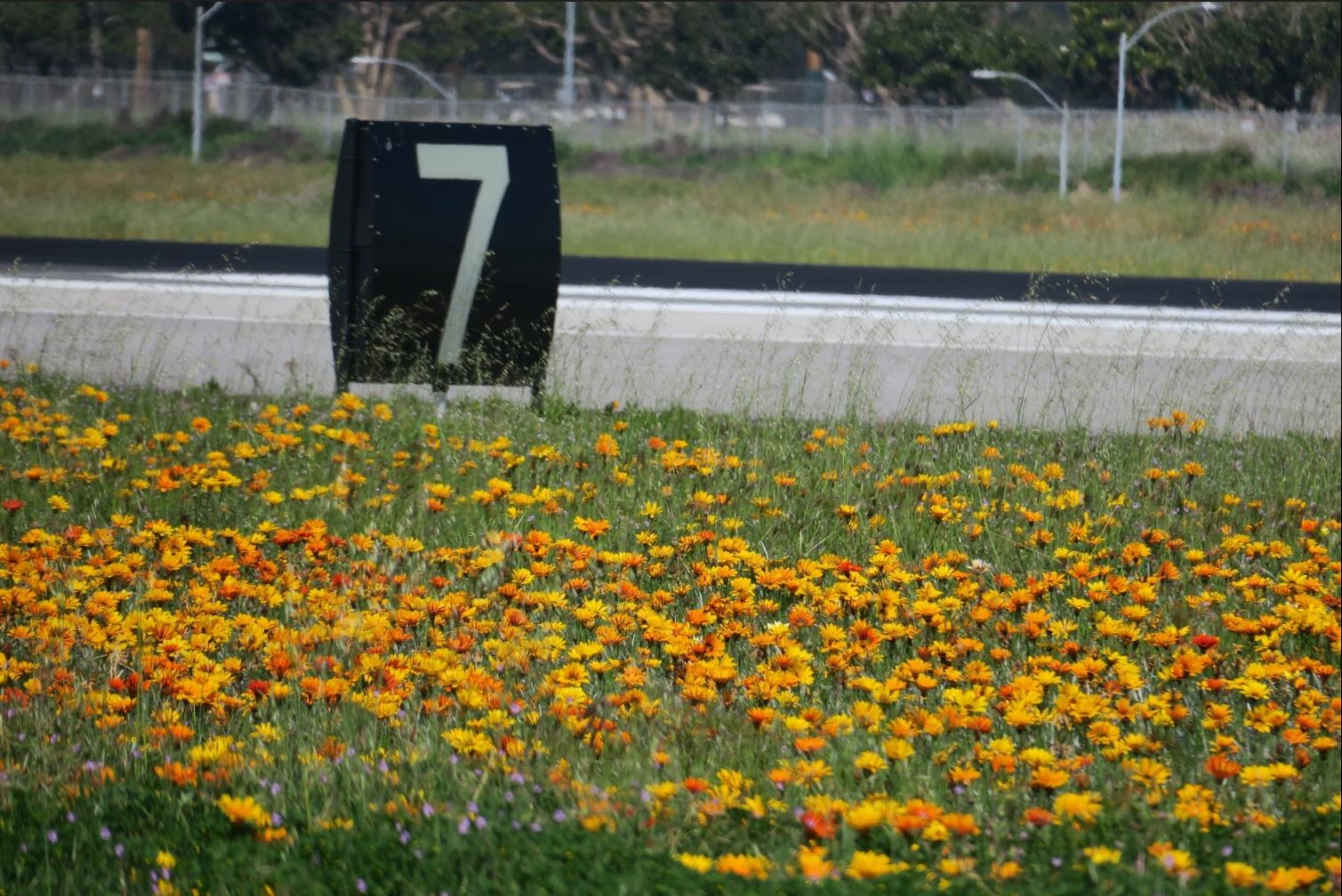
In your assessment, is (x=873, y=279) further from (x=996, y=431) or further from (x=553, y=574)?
(x=553, y=574)

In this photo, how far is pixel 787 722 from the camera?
3117 millimetres

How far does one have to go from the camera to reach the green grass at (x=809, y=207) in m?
25.2

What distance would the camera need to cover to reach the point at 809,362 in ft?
25.9

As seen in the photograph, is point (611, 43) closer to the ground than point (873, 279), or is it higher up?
higher up

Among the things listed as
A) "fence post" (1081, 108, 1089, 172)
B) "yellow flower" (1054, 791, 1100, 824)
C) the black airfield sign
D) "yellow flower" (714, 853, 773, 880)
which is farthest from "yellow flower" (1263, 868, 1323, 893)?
"fence post" (1081, 108, 1089, 172)

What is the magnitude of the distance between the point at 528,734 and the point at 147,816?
0.74 metres

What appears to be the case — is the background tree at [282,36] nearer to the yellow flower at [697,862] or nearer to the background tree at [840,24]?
the background tree at [840,24]

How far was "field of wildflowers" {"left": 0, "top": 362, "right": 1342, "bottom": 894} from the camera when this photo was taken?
9.42 ft

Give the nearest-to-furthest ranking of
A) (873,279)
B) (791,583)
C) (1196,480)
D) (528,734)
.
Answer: (528,734)
(791,583)
(1196,480)
(873,279)

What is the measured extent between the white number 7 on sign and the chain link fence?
3318 cm

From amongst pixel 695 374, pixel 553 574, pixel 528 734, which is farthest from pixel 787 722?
pixel 695 374

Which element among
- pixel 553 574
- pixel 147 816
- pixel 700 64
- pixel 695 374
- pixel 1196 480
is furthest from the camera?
pixel 700 64

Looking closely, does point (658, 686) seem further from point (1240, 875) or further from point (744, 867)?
point (1240, 875)

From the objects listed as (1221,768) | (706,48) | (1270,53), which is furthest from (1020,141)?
(1221,768)
